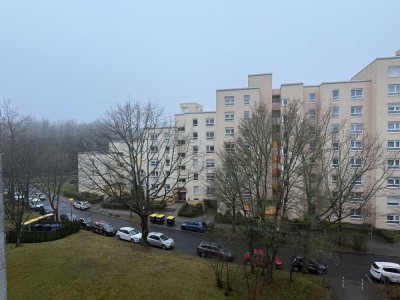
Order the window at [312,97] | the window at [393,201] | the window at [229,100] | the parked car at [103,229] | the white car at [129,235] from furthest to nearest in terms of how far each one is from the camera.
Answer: the window at [229,100] → the window at [312,97] → the window at [393,201] → the parked car at [103,229] → the white car at [129,235]

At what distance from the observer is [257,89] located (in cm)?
4200

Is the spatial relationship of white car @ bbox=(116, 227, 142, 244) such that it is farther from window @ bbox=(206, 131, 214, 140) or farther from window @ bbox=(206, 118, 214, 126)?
window @ bbox=(206, 118, 214, 126)

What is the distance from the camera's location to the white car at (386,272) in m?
21.5

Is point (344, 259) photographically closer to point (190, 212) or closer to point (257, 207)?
point (257, 207)

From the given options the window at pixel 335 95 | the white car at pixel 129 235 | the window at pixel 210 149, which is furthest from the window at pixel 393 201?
the white car at pixel 129 235

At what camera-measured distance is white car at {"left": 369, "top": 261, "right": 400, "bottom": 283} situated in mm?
21484

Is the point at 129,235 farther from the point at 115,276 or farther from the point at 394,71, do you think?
the point at 394,71

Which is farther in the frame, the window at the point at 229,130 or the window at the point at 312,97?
the window at the point at 229,130

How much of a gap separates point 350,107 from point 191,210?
1062 inches

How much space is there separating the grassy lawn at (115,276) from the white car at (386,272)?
16.5 feet

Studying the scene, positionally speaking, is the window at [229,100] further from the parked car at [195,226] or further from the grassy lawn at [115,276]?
the grassy lawn at [115,276]

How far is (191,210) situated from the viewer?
1706 inches

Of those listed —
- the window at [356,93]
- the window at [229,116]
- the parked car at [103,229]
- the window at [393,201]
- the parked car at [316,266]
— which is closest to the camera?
the parked car at [316,266]

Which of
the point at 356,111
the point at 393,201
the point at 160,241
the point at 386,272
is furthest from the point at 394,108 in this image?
the point at 160,241
